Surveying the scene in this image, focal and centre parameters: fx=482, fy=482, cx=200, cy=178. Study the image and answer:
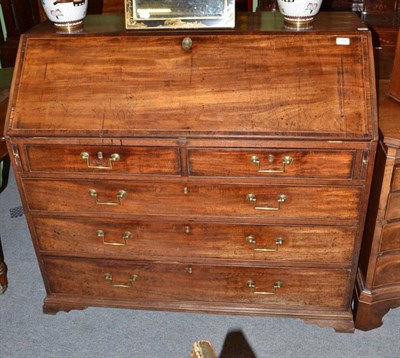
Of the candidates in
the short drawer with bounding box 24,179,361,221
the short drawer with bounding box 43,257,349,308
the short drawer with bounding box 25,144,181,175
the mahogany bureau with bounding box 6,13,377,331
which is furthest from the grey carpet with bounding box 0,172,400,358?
the short drawer with bounding box 25,144,181,175

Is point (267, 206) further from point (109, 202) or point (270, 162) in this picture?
point (109, 202)

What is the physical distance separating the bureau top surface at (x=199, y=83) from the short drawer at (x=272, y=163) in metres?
0.08

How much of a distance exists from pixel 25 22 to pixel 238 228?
2.96 m

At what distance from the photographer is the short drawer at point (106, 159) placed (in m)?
1.87

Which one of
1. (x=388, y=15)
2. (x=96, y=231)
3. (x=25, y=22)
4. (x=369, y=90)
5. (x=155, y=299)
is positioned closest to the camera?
(x=369, y=90)

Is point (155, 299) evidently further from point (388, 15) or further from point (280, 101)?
point (388, 15)

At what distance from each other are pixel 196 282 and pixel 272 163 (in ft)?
2.37

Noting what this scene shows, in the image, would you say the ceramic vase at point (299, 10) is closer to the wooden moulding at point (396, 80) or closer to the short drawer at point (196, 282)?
the wooden moulding at point (396, 80)

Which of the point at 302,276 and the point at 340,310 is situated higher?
the point at 302,276

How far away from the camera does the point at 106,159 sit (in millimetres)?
1914

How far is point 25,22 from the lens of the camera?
4.00 m

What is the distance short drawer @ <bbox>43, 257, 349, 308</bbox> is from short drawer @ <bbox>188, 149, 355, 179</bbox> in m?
0.50

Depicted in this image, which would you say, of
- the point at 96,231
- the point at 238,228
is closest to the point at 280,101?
the point at 238,228

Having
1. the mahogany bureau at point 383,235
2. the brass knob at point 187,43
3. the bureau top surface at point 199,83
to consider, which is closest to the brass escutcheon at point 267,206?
the bureau top surface at point 199,83
